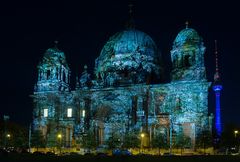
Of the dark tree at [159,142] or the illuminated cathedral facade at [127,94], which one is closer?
the dark tree at [159,142]

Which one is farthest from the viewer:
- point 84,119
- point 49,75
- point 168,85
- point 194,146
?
point 49,75

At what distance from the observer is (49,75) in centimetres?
7862

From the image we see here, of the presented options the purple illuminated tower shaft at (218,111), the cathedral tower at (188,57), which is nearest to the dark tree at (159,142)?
the cathedral tower at (188,57)

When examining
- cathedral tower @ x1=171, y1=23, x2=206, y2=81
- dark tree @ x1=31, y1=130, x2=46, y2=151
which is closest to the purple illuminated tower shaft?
cathedral tower @ x1=171, y1=23, x2=206, y2=81

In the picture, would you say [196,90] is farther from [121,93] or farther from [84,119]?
[84,119]

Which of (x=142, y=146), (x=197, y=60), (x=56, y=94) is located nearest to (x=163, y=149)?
(x=142, y=146)

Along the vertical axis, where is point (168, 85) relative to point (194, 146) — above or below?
above

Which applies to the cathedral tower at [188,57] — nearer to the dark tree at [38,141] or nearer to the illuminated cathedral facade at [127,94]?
the illuminated cathedral facade at [127,94]

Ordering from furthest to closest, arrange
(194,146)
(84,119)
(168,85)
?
(84,119) < (168,85) < (194,146)

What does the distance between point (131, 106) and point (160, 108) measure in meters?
4.46

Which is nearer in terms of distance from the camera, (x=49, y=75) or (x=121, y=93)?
(x=121, y=93)

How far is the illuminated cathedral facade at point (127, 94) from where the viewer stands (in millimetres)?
66062

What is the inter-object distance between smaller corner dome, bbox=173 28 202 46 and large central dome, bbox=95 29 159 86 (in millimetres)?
8482

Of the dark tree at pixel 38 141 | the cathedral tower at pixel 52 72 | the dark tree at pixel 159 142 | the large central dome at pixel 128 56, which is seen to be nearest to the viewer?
the dark tree at pixel 159 142
